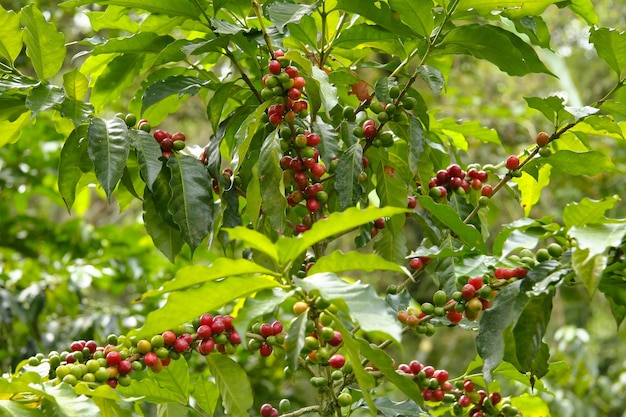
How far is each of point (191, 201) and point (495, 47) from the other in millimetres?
512

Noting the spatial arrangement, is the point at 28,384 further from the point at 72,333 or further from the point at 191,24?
the point at 72,333

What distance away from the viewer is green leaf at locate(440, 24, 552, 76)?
112 centimetres

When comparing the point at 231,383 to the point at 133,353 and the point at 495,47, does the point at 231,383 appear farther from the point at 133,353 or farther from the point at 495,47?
the point at 495,47

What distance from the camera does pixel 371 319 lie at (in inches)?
29.0

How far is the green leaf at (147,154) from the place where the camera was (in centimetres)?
105

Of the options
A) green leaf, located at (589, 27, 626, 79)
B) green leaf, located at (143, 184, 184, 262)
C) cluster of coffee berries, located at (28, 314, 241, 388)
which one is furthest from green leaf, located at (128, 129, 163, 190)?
green leaf, located at (589, 27, 626, 79)

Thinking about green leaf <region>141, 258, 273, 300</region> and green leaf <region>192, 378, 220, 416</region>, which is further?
green leaf <region>192, 378, 220, 416</region>

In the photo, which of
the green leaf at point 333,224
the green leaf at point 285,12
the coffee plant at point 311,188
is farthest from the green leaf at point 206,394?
the green leaf at point 285,12

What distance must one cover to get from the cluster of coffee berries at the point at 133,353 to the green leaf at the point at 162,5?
1.56 feet

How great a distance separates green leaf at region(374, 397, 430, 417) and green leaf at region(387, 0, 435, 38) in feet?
1.86

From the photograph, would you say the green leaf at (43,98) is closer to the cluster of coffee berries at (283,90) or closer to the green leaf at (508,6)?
the cluster of coffee berries at (283,90)

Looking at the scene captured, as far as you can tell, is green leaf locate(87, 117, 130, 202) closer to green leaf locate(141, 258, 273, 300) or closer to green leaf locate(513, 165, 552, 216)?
green leaf locate(141, 258, 273, 300)

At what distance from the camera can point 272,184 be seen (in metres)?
1.07

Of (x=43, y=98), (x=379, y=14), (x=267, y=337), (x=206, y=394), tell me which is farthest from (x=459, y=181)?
(x=43, y=98)
